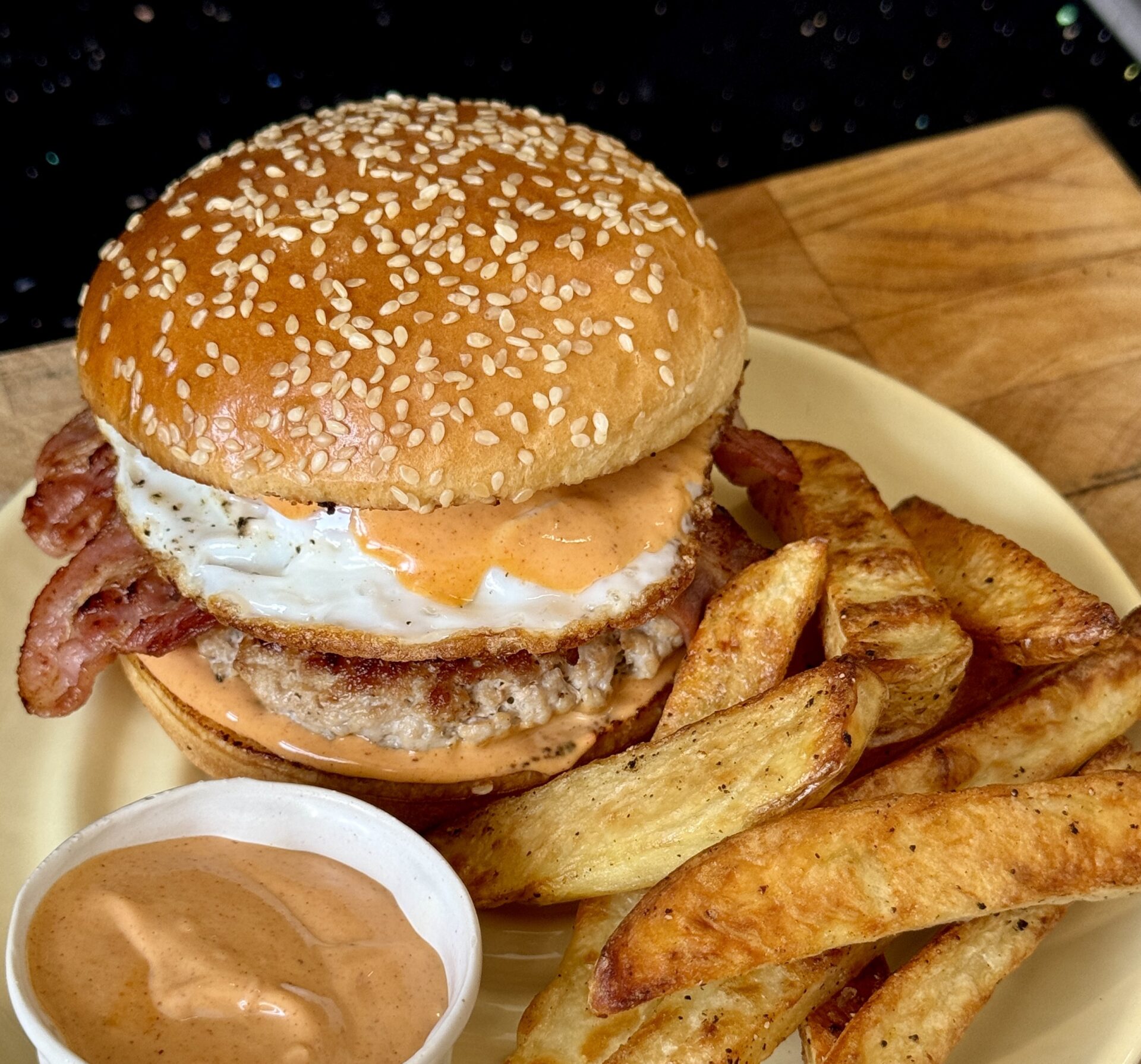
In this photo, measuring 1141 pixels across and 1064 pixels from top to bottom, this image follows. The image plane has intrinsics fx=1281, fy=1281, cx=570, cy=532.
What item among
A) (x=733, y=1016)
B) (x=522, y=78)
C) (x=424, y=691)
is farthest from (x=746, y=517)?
(x=522, y=78)

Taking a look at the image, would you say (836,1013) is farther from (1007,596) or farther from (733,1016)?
(1007,596)

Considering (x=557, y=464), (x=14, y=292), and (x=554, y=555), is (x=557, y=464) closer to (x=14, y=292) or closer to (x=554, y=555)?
(x=554, y=555)

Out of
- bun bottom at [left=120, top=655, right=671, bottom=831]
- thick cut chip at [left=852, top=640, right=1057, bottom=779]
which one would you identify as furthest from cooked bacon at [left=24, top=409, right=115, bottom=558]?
thick cut chip at [left=852, top=640, right=1057, bottom=779]

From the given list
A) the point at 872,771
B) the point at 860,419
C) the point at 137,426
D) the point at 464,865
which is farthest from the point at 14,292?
the point at 872,771

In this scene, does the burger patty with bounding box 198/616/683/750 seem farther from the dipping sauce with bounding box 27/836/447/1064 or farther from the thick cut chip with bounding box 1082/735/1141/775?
the thick cut chip with bounding box 1082/735/1141/775

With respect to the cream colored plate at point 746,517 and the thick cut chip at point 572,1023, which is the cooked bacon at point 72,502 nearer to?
the cream colored plate at point 746,517

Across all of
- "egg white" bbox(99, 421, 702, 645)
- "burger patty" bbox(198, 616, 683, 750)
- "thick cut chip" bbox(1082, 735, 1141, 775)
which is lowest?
"thick cut chip" bbox(1082, 735, 1141, 775)
